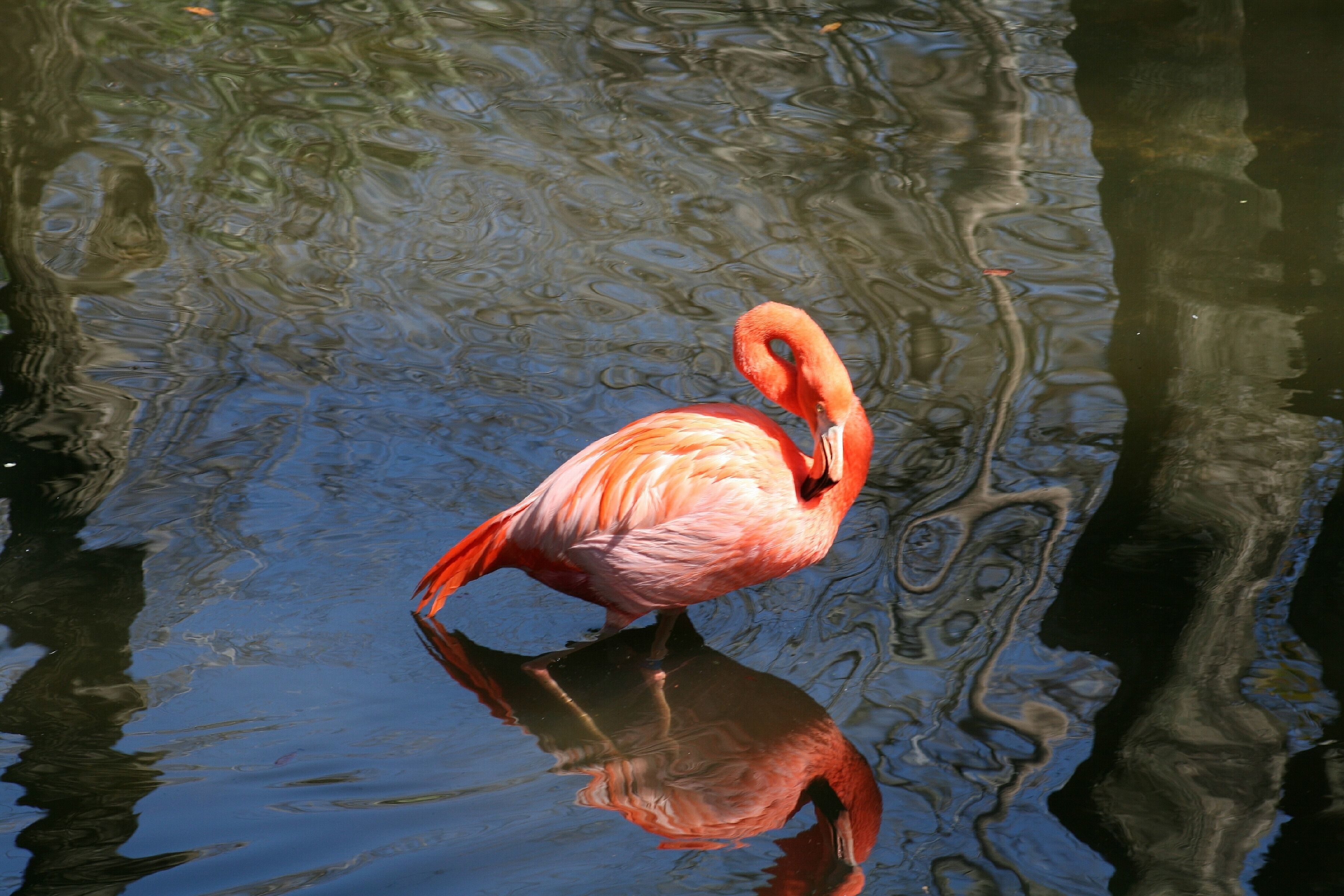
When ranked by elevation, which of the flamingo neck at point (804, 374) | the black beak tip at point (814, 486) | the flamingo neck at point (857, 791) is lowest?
the flamingo neck at point (857, 791)

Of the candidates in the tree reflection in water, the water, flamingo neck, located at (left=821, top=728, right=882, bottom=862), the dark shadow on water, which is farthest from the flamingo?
the tree reflection in water

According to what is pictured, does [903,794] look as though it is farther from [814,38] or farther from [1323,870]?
[814,38]

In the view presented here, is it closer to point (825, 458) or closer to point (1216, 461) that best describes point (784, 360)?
point (825, 458)

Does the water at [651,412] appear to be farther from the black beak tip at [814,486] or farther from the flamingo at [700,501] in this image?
the black beak tip at [814,486]

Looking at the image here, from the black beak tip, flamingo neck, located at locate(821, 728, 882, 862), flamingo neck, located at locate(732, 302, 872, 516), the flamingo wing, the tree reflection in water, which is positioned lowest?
the tree reflection in water

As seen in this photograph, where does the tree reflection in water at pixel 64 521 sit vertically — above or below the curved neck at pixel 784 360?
below

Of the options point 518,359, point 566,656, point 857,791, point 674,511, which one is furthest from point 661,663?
point 518,359

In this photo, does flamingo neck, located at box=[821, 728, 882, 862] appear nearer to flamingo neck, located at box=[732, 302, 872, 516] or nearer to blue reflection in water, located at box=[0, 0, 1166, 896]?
blue reflection in water, located at box=[0, 0, 1166, 896]

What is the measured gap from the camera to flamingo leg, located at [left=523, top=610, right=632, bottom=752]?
3.12 m

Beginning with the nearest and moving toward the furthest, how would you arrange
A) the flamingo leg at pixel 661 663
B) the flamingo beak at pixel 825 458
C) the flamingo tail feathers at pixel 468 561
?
the flamingo beak at pixel 825 458 → the flamingo leg at pixel 661 663 → the flamingo tail feathers at pixel 468 561

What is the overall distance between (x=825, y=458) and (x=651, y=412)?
1.36 meters

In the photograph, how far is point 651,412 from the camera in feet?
14.2

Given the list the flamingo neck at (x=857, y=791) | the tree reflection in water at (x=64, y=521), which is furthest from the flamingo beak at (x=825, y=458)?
the tree reflection in water at (x=64, y=521)

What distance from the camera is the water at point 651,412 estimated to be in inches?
108
